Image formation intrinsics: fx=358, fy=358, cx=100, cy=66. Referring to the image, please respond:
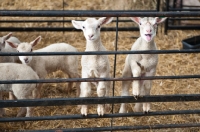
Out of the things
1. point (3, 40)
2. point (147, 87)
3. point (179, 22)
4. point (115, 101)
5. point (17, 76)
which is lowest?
point (115, 101)

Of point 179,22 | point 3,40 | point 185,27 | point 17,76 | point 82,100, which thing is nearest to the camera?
point 82,100

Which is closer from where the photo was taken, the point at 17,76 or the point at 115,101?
the point at 115,101

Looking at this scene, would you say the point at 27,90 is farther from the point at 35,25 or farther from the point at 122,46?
the point at 35,25

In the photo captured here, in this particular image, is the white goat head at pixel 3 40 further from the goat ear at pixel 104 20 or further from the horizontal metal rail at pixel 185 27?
the horizontal metal rail at pixel 185 27

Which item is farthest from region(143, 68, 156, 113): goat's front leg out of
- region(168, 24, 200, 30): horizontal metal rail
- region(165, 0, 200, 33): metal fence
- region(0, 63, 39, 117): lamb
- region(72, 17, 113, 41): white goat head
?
region(168, 24, 200, 30): horizontal metal rail

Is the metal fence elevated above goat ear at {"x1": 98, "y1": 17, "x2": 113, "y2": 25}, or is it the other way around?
the metal fence

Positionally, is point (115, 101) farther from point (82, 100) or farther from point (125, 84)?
point (125, 84)

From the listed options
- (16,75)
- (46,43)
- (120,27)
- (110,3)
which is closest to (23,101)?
(16,75)

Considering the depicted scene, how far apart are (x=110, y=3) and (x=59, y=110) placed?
4.03m

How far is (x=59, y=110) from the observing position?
455 centimetres

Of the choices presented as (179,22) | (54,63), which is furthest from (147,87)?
(179,22)

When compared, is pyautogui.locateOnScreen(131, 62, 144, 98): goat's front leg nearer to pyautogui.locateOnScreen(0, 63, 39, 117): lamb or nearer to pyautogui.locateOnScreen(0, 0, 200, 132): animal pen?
pyautogui.locateOnScreen(0, 0, 200, 132): animal pen

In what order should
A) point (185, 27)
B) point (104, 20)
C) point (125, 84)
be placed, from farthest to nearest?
point (185, 27) → point (125, 84) → point (104, 20)

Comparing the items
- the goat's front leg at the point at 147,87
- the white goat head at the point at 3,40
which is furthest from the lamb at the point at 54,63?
the goat's front leg at the point at 147,87
